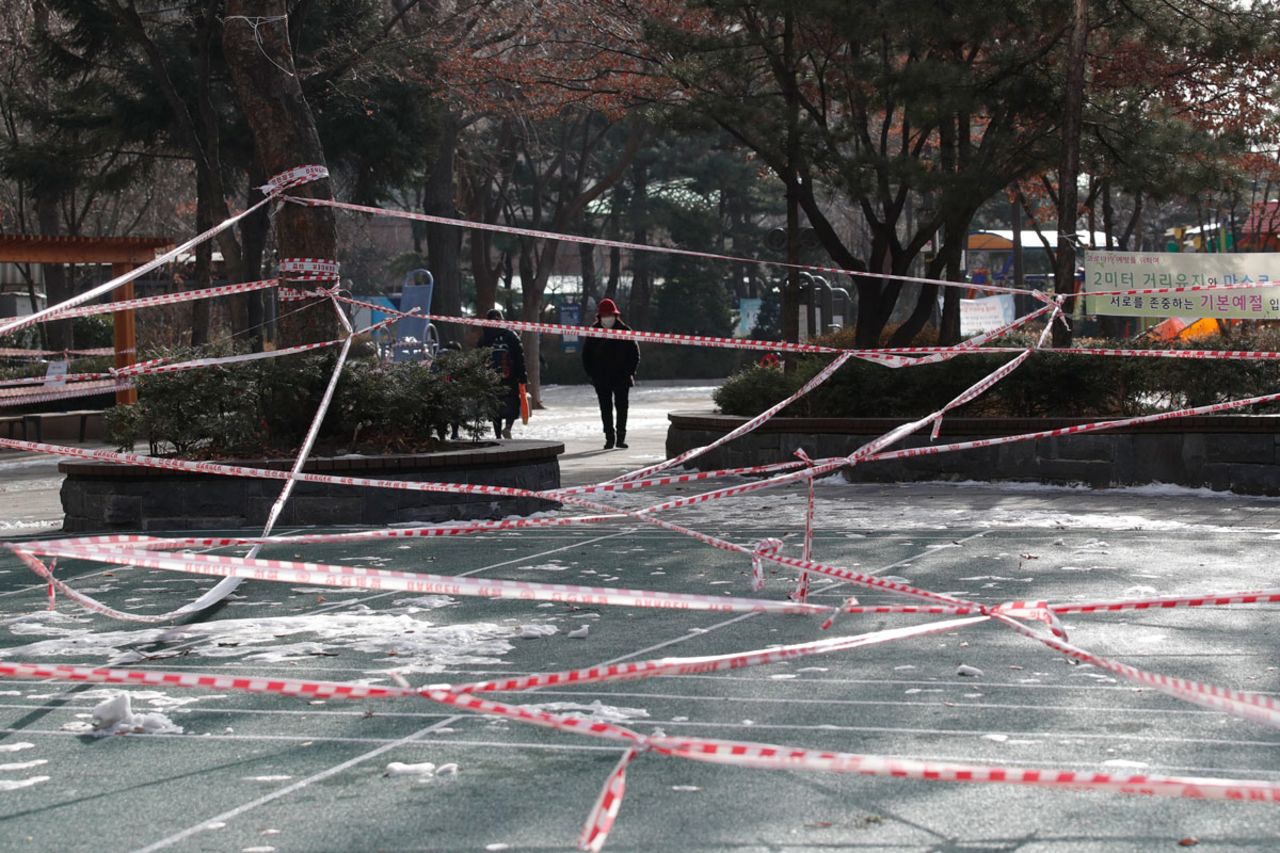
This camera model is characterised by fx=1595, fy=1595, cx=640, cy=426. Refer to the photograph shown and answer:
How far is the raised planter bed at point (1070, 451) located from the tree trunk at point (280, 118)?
394 centimetres

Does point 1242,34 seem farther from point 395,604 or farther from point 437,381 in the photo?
point 395,604

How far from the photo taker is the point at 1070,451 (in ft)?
39.6

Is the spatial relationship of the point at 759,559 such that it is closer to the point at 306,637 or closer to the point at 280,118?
the point at 306,637

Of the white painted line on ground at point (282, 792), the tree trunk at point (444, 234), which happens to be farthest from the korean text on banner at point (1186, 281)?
the tree trunk at point (444, 234)

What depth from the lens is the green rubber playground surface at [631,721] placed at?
394 cm

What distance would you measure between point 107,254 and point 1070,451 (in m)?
13.3

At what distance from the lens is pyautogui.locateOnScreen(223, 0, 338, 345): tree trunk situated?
1211cm

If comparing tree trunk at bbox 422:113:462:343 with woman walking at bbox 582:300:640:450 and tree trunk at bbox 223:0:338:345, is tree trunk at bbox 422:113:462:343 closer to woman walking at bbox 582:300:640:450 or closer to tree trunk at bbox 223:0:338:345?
woman walking at bbox 582:300:640:450

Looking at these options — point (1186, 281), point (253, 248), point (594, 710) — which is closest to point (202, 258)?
point (253, 248)

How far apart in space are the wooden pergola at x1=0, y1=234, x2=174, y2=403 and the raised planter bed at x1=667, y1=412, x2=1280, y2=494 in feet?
30.9

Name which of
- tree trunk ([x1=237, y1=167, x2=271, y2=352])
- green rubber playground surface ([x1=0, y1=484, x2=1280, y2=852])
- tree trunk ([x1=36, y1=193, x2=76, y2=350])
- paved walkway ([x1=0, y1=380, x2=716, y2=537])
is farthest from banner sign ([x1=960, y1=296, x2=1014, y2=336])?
green rubber playground surface ([x1=0, y1=484, x2=1280, y2=852])

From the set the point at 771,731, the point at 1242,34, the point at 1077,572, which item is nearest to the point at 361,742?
the point at 771,731

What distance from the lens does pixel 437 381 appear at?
37.7 ft

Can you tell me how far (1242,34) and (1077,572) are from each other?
9.37m
